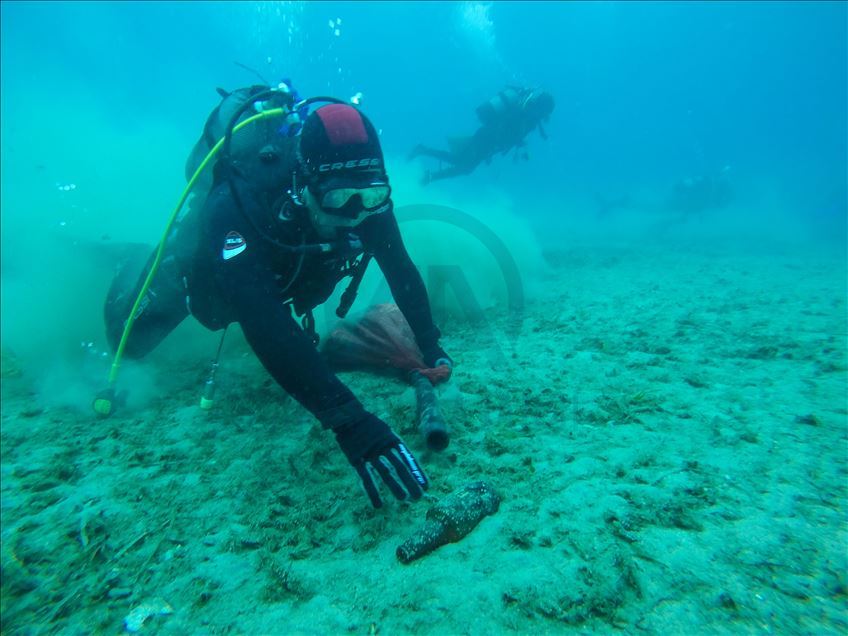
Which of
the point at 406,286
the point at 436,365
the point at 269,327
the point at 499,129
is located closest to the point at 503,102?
the point at 499,129

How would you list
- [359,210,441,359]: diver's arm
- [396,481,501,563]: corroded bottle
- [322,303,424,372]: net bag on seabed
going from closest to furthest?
[396,481,501,563]: corroded bottle → [359,210,441,359]: diver's arm → [322,303,424,372]: net bag on seabed

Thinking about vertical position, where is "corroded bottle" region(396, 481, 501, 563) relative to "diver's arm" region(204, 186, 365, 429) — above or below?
below

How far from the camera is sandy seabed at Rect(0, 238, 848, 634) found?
59.1 inches

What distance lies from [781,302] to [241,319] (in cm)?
718

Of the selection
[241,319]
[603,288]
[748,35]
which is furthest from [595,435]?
[748,35]

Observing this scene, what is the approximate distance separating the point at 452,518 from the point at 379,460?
1.50ft

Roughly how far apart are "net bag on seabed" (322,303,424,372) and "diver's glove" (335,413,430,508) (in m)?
1.47

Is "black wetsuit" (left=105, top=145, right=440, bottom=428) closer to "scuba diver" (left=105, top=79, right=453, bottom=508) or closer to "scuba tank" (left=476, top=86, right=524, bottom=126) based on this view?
"scuba diver" (left=105, top=79, right=453, bottom=508)

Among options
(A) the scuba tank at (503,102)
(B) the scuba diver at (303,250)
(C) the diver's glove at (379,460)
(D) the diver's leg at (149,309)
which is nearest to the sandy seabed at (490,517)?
(C) the diver's glove at (379,460)

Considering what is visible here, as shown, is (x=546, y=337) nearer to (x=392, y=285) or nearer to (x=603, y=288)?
(x=392, y=285)

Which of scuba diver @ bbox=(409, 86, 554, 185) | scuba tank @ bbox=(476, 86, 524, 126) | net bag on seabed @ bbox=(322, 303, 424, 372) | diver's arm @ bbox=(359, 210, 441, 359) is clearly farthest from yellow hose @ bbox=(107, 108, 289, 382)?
scuba tank @ bbox=(476, 86, 524, 126)

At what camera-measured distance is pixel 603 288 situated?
7.32 metres

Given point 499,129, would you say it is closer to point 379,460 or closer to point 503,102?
point 503,102

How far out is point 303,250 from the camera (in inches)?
107
